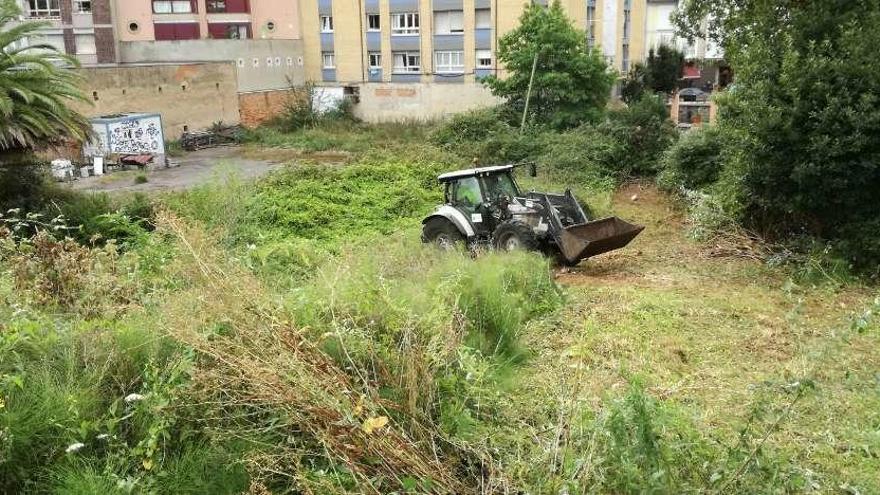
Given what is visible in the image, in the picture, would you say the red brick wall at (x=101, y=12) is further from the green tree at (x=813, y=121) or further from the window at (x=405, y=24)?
the green tree at (x=813, y=121)

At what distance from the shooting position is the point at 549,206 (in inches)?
457

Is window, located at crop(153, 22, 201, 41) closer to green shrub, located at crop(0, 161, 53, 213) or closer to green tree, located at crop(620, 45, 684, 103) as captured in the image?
green tree, located at crop(620, 45, 684, 103)

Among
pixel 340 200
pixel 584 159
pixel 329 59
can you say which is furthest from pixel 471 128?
pixel 329 59

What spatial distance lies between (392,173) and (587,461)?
17.2m

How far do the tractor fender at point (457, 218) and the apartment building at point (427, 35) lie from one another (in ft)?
85.2

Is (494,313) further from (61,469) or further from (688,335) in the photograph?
(61,469)

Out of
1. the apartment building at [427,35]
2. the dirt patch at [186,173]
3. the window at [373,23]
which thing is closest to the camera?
the dirt patch at [186,173]

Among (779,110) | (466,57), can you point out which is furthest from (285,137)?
(779,110)

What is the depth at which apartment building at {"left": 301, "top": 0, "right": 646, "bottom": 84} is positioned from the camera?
36.9 metres

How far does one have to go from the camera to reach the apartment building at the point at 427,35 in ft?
121

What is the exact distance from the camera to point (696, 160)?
16.9 metres

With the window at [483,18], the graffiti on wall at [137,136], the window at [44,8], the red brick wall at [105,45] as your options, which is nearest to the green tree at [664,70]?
the window at [483,18]

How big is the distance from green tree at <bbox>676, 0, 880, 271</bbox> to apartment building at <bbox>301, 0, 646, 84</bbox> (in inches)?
1002

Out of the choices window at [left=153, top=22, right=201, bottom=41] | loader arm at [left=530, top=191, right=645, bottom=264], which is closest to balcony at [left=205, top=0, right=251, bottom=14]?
window at [left=153, top=22, right=201, bottom=41]
